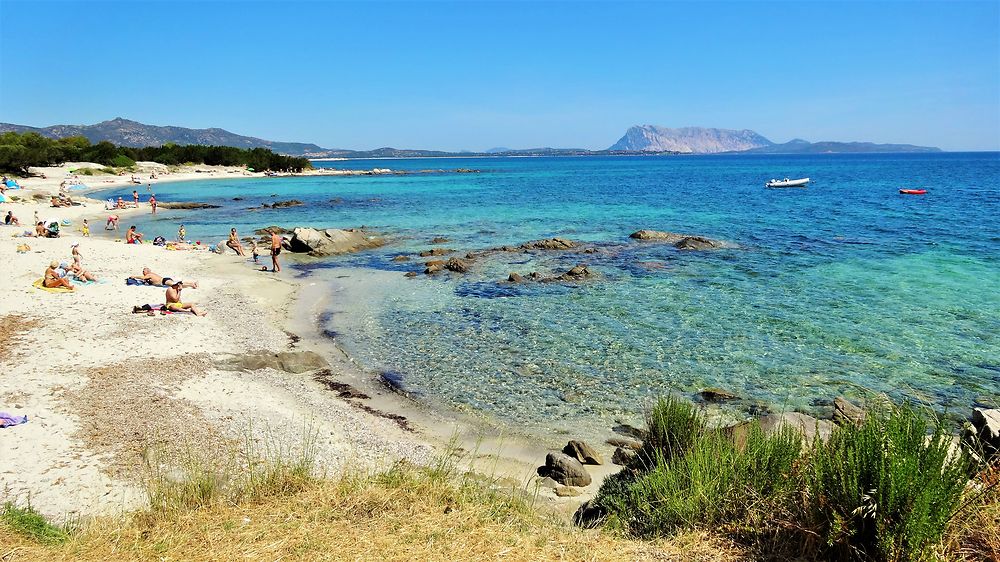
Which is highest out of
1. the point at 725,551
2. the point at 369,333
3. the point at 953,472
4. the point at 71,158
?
the point at 71,158

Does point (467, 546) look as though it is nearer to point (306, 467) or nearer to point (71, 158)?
point (306, 467)

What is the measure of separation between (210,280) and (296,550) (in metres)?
20.0

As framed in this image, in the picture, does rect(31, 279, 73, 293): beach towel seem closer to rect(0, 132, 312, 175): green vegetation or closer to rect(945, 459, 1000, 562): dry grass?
rect(945, 459, 1000, 562): dry grass

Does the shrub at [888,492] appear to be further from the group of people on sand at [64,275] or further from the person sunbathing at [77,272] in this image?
the person sunbathing at [77,272]

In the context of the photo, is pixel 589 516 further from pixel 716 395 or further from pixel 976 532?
pixel 716 395

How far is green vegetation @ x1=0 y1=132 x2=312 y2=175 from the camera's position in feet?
233

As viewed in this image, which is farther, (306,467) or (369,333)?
(369,333)

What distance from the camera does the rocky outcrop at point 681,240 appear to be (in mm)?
30250

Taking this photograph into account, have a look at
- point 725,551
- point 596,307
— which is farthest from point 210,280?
point 725,551

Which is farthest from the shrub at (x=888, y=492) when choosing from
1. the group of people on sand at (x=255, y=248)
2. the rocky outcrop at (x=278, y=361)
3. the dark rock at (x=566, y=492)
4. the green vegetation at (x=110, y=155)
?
the green vegetation at (x=110, y=155)

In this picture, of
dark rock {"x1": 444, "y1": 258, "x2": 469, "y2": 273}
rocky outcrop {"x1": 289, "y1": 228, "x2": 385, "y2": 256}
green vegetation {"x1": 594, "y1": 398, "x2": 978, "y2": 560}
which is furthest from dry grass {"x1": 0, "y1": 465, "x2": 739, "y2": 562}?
rocky outcrop {"x1": 289, "y1": 228, "x2": 385, "y2": 256}

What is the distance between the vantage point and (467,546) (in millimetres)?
5379

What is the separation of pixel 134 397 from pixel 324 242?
66.3 feet

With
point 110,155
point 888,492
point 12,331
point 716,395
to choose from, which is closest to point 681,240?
point 716,395
